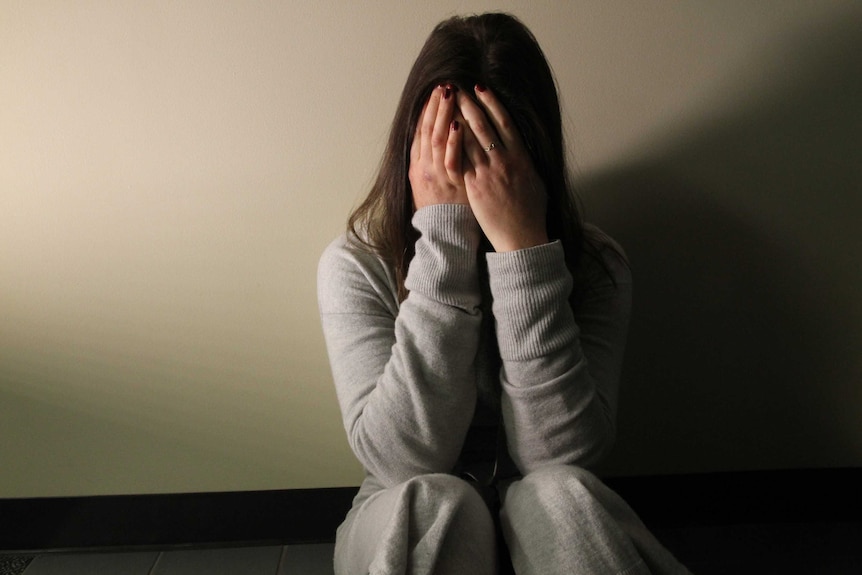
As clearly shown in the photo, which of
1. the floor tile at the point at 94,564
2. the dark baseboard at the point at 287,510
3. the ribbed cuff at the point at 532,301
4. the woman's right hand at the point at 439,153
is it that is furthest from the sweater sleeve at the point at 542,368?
the floor tile at the point at 94,564

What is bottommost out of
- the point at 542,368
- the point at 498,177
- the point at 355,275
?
the point at 542,368

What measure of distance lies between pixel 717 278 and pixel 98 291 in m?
1.04

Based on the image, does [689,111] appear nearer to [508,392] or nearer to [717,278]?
[717,278]

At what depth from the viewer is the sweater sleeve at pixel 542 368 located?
0.85 m

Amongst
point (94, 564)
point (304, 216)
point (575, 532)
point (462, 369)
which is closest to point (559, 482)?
point (575, 532)

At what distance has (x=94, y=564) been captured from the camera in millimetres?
1234

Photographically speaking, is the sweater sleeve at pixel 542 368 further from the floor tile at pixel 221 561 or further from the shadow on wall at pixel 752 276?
the floor tile at pixel 221 561

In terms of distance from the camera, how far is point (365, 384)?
0.92 m

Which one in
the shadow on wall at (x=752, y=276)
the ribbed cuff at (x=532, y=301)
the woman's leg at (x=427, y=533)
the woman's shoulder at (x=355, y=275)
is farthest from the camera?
the shadow on wall at (x=752, y=276)

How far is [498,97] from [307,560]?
0.84 metres

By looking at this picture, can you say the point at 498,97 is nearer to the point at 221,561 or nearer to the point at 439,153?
the point at 439,153

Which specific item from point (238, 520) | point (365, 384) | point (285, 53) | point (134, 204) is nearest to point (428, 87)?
point (285, 53)

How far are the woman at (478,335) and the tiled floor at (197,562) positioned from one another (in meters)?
0.37

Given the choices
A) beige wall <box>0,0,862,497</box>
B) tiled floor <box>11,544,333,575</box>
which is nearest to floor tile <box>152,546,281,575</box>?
tiled floor <box>11,544,333,575</box>
